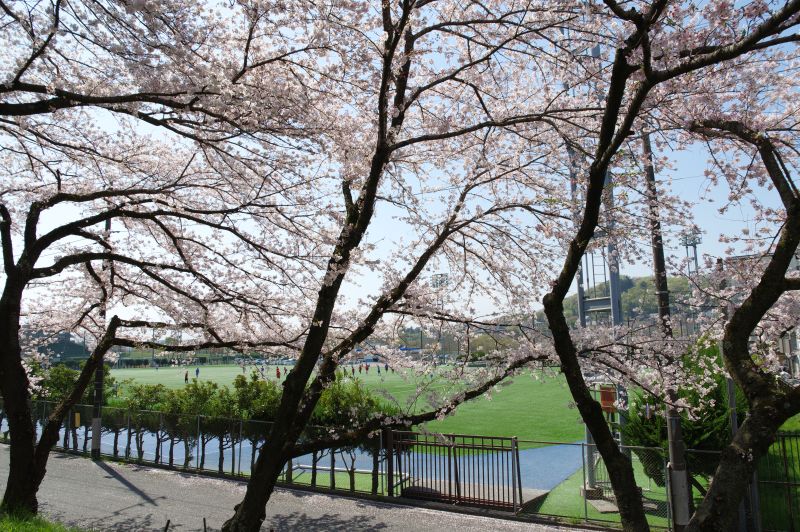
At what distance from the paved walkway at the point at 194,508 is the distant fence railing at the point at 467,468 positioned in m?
0.68

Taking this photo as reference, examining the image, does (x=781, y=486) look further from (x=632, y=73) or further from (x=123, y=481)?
(x=123, y=481)

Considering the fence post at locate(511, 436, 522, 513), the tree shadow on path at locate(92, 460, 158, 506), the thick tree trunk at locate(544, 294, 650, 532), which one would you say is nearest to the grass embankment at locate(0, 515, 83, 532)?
the tree shadow on path at locate(92, 460, 158, 506)

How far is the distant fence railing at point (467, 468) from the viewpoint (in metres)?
8.70

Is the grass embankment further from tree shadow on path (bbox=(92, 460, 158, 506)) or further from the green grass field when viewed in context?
the green grass field

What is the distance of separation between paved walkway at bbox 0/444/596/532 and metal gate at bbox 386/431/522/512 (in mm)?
540

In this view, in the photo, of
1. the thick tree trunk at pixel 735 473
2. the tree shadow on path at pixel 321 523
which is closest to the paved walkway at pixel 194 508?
the tree shadow on path at pixel 321 523

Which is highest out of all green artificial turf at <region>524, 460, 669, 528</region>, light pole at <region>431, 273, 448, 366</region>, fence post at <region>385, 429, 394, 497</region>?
light pole at <region>431, 273, 448, 366</region>

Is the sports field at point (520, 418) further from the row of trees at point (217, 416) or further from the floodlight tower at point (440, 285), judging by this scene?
the floodlight tower at point (440, 285)

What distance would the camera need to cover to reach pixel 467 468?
11.5 metres

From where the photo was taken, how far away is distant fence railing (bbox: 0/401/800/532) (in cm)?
870

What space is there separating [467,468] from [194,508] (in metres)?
5.58

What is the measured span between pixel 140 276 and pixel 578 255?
8.29 metres

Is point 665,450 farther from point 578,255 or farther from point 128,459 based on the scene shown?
point 128,459

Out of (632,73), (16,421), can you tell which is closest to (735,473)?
(632,73)
